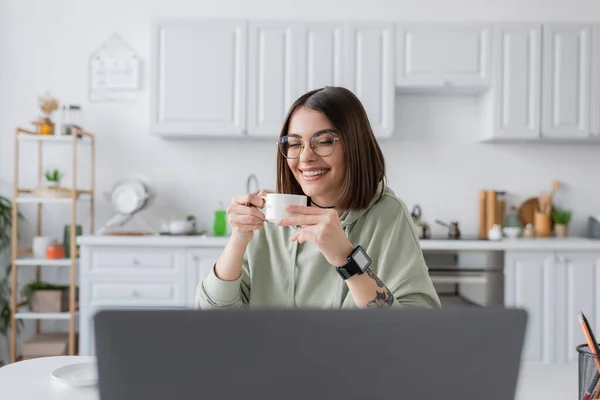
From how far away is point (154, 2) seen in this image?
12.1 ft

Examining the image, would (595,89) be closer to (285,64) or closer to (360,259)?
(285,64)

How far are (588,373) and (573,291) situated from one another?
2.62 meters

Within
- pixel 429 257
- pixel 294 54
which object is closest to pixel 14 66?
pixel 294 54

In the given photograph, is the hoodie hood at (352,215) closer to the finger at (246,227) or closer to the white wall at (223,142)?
the finger at (246,227)

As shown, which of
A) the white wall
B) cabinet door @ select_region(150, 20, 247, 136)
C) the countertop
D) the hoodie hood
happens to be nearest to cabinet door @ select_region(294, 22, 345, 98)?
cabinet door @ select_region(150, 20, 247, 136)

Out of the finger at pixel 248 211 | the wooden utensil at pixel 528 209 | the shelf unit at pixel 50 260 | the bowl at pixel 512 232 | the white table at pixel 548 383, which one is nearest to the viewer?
the white table at pixel 548 383

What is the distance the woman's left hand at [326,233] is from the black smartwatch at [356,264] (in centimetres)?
1

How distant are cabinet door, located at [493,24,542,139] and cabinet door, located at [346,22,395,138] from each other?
609 millimetres

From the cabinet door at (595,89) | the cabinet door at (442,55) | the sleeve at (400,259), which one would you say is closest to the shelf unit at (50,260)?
the cabinet door at (442,55)

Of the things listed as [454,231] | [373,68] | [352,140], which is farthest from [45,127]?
[352,140]

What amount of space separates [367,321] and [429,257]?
2749 millimetres

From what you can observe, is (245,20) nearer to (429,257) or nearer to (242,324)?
(429,257)

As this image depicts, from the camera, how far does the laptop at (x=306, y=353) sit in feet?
1.46

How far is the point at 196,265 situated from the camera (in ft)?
10.1
